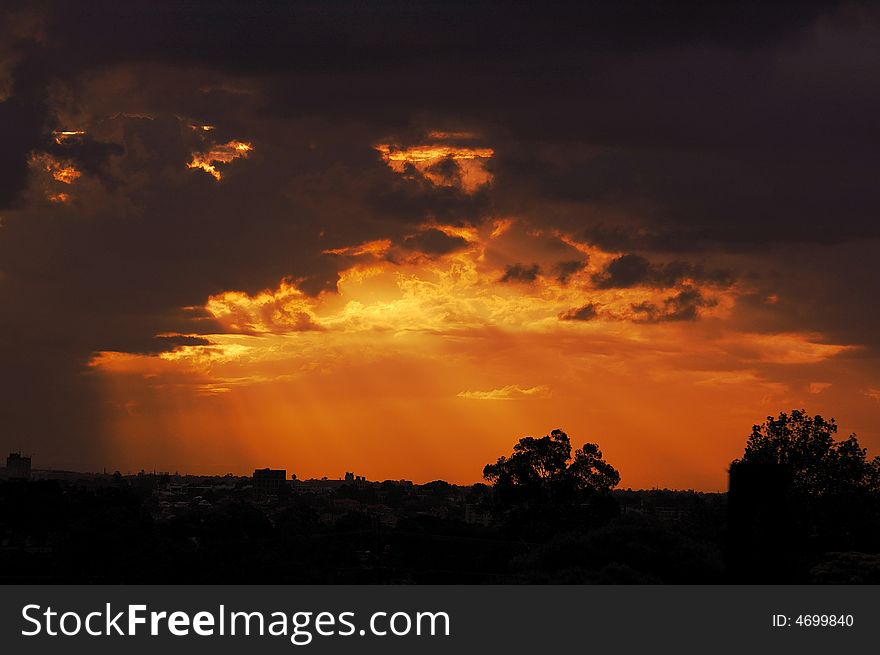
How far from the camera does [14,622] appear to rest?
22.5 m

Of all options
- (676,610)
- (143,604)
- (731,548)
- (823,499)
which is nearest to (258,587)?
(143,604)

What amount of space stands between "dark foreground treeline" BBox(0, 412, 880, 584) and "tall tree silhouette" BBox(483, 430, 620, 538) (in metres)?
0.10

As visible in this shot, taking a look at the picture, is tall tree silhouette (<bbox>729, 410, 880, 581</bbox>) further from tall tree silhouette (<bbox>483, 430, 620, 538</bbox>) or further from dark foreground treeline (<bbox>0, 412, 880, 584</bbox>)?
tall tree silhouette (<bbox>483, 430, 620, 538</bbox>)

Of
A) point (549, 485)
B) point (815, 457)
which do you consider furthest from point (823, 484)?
point (549, 485)

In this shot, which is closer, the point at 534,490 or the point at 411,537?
the point at 411,537

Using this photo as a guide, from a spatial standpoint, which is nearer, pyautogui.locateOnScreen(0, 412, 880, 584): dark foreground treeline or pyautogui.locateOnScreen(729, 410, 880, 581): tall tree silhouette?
pyautogui.locateOnScreen(0, 412, 880, 584): dark foreground treeline

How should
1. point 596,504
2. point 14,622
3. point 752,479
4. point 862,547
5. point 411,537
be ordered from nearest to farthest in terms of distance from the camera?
point 14,622, point 752,479, point 862,547, point 411,537, point 596,504

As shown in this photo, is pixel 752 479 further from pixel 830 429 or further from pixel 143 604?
pixel 830 429

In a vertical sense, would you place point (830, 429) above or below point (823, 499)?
above

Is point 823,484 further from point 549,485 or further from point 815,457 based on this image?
point 549,485

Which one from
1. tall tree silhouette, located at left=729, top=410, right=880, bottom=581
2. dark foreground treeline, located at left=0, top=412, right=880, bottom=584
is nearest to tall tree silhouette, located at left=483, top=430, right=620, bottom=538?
dark foreground treeline, located at left=0, top=412, right=880, bottom=584

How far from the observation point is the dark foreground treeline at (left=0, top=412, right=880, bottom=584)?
27094 millimetres

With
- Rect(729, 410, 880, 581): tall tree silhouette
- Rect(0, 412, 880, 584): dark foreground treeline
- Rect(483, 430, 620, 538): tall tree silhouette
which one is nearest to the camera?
Rect(0, 412, 880, 584): dark foreground treeline

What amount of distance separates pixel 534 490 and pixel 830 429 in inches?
1107
